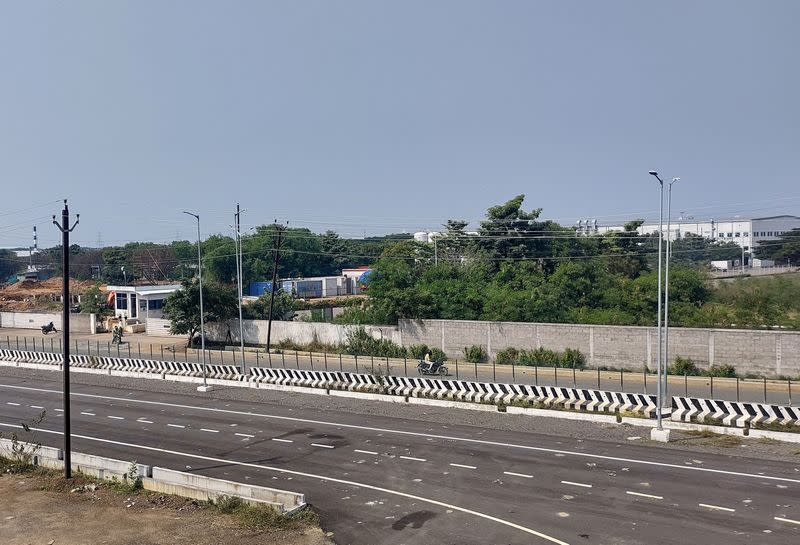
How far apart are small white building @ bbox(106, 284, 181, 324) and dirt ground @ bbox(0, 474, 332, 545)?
57.3 metres

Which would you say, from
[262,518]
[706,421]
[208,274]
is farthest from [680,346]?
[208,274]

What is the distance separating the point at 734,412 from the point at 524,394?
9620 millimetres

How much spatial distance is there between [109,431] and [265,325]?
3285 cm

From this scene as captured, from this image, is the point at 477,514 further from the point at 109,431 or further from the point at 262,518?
the point at 109,431

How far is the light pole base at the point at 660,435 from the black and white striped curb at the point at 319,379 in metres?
16.0

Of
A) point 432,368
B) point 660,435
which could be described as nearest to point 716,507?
point 660,435

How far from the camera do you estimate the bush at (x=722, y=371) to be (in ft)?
145

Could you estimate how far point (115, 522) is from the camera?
20984 millimetres

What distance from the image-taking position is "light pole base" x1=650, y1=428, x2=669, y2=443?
2903cm

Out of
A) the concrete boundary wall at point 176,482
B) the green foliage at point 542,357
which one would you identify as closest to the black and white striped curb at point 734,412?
the green foliage at point 542,357

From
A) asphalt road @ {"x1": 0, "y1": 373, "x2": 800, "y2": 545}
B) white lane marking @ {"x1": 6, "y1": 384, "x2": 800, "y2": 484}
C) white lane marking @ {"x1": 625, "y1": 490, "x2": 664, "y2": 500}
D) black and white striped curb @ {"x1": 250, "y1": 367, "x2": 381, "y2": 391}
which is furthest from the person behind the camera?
black and white striped curb @ {"x1": 250, "y1": 367, "x2": 381, "y2": 391}

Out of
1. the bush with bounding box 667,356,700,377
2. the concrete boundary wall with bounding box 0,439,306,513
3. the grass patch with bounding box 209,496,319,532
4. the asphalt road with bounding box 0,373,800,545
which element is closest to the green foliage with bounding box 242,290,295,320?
the asphalt road with bounding box 0,373,800,545

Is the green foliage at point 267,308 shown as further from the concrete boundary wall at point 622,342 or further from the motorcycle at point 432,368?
the motorcycle at point 432,368

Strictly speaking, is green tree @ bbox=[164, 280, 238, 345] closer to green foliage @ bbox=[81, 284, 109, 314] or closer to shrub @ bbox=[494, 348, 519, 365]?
shrub @ bbox=[494, 348, 519, 365]
